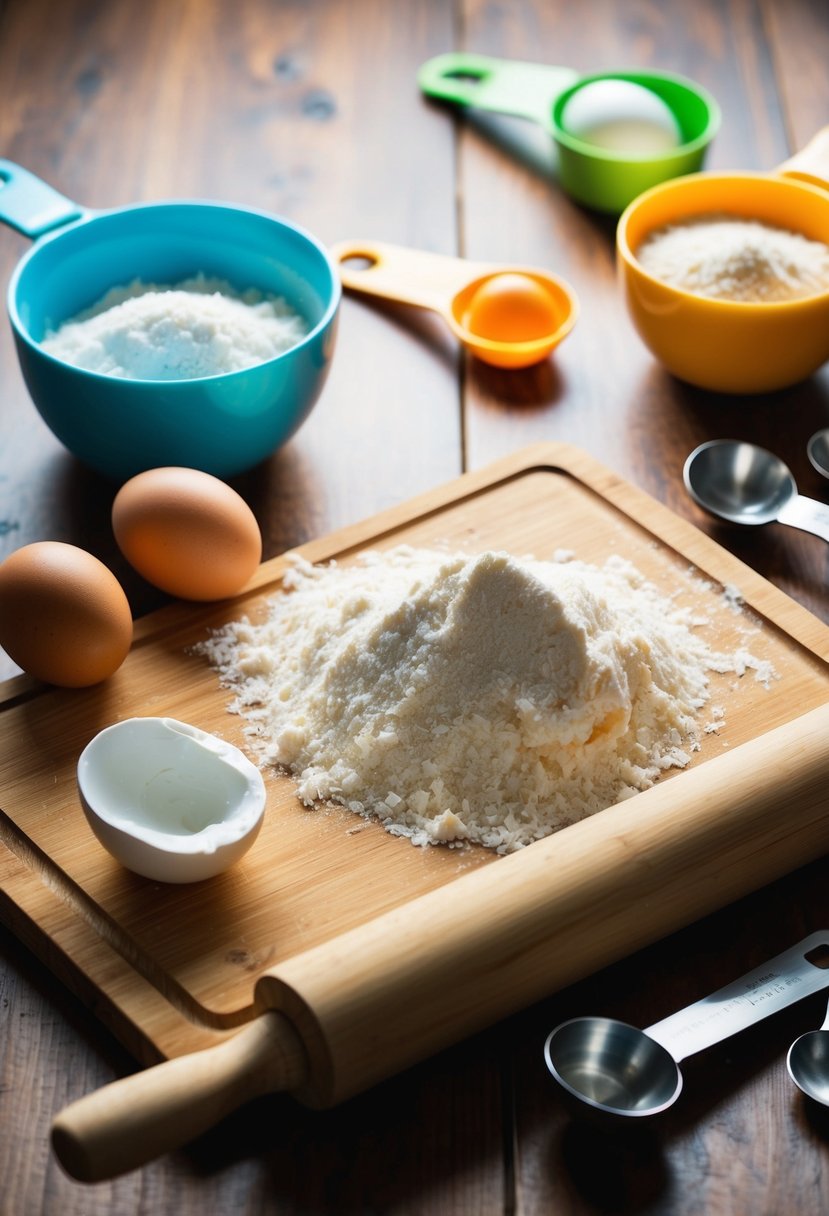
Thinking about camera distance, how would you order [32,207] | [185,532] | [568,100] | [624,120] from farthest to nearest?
[568,100]
[624,120]
[32,207]
[185,532]

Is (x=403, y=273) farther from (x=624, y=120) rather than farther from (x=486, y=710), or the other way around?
(x=486, y=710)

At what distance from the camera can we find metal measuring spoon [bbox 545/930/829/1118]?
1.14 meters

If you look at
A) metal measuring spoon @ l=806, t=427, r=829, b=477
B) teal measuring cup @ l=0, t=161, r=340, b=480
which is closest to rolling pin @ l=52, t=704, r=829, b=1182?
metal measuring spoon @ l=806, t=427, r=829, b=477

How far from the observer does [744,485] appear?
181 cm

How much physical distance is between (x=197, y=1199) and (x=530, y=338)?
1347 mm

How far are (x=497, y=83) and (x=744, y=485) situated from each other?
1.11 m

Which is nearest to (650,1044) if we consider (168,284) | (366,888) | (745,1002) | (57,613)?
(745,1002)

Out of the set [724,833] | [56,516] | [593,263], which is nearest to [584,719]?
[724,833]

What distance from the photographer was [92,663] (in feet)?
4.79

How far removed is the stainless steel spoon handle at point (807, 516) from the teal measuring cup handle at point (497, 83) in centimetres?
96

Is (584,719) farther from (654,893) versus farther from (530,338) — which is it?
(530,338)

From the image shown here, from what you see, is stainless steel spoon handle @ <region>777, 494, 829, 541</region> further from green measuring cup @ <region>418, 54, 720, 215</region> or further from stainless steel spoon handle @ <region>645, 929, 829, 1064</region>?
green measuring cup @ <region>418, 54, 720, 215</region>

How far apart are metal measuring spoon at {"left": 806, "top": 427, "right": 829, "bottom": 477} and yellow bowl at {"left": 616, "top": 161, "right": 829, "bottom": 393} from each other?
108 mm

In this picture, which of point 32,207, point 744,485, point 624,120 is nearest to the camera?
point 744,485
